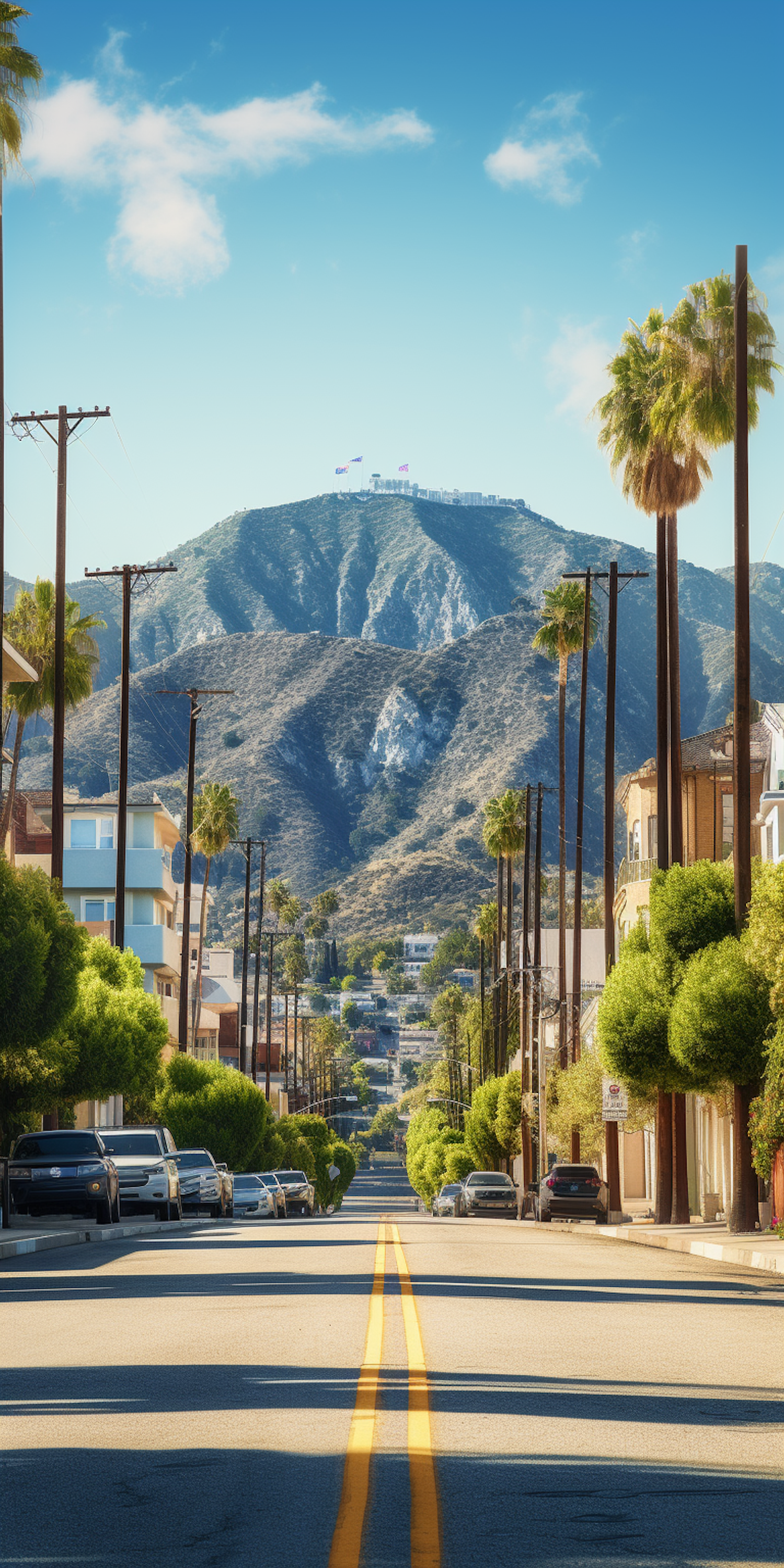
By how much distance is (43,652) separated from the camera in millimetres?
51562

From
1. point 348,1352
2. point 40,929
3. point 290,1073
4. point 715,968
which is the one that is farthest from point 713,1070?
point 290,1073

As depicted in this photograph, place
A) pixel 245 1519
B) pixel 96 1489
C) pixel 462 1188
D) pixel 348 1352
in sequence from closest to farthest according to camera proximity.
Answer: pixel 245 1519
pixel 96 1489
pixel 348 1352
pixel 462 1188

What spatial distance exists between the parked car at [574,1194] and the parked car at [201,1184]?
7954 mm

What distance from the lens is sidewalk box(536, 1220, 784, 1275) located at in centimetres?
2344

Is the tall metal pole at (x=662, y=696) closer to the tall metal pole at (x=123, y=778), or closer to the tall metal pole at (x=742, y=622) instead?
the tall metal pole at (x=742, y=622)

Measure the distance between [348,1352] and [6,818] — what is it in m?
46.1

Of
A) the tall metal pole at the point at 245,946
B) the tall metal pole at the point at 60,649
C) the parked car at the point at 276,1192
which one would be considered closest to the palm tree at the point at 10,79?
the tall metal pole at the point at 60,649

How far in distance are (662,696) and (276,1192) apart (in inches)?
848

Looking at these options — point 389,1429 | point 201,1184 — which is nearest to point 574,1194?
point 201,1184

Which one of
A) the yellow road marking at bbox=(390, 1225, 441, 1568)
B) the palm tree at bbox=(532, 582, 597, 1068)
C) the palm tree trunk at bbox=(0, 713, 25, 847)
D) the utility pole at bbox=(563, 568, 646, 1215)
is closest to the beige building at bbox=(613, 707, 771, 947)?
the palm tree at bbox=(532, 582, 597, 1068)

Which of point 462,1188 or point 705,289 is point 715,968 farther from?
point 462,1188

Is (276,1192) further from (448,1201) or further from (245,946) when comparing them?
(245,946)

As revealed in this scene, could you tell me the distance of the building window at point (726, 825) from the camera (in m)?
56.8

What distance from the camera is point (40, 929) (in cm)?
3036
